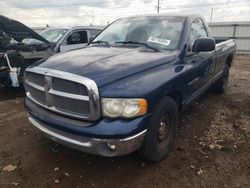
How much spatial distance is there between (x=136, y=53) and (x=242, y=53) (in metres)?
15.7

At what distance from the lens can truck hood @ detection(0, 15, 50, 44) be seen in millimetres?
5805

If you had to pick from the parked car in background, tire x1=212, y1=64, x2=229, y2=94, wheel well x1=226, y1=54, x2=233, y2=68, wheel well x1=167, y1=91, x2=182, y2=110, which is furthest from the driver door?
the parked car in background

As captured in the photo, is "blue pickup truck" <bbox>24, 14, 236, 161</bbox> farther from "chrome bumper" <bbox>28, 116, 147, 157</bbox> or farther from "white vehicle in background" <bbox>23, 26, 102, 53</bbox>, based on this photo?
"white vehicle in background" <bbox>23, 26, 102, 53</bbox>

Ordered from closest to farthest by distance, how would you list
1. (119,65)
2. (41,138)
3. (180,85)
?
(119,65) < (180,85) < (41,138)

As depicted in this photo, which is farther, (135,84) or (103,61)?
(103,61)

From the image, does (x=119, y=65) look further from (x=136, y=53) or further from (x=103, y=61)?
(x=136, y=53)

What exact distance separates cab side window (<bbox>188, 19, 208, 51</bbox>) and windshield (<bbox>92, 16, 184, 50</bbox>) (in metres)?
0.25

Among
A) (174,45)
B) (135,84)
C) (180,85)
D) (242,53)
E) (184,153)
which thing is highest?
(174,45)

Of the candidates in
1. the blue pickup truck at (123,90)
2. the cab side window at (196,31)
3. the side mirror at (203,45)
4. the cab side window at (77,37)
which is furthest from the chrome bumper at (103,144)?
the cab side window at (77,37)

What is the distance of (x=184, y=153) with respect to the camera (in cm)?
348

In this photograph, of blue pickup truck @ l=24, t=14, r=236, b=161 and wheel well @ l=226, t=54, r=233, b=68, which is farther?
wheel well @ l=226, t=54, r=233, b=68

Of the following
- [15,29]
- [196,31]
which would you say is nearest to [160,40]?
A: [196,31]

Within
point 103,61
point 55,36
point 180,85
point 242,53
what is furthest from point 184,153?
point 242,53

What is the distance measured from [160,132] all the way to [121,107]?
84 centimetres
